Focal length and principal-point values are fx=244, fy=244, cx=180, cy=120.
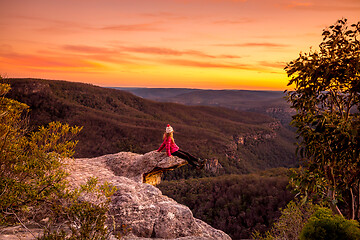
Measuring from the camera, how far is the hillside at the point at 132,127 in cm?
10704

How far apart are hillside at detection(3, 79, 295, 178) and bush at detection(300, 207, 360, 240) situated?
257 feet

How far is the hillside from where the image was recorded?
107044mm

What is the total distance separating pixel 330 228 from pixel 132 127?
114m

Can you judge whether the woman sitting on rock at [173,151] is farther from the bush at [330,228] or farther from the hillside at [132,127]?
the hillside at [132,127]

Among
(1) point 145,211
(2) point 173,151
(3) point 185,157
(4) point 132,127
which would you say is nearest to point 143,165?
(2) point 173,151

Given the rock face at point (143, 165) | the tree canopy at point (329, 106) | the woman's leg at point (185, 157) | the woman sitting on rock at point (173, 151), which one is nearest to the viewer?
the tree canopy at point (329, 106)

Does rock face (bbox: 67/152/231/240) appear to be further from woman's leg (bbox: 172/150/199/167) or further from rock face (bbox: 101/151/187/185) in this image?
woman's leg (bbox: 172/150/199/167)

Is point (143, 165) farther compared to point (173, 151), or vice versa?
point (143, 165)

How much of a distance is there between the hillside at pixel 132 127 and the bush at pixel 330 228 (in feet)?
257

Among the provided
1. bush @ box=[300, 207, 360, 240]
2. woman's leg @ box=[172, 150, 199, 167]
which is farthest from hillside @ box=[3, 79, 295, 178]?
bush @ box=[300, 207, 360, 240]

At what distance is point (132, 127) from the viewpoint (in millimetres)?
121188

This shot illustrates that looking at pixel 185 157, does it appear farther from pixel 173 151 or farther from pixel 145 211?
pixel 145 211

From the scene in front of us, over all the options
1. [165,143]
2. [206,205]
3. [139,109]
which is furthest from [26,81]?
[165,143]

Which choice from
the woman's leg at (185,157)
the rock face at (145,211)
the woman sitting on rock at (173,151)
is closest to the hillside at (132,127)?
the rock face at (145,211)
